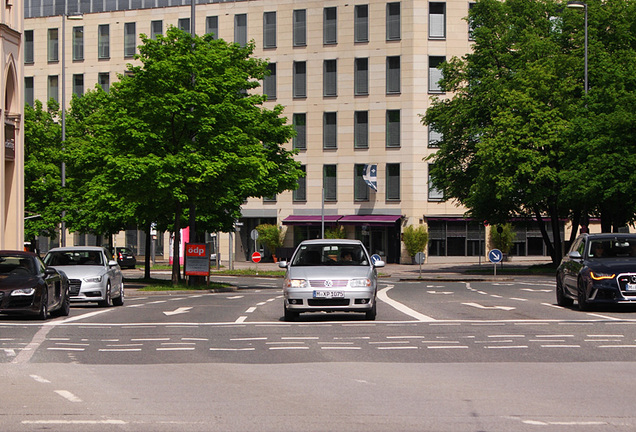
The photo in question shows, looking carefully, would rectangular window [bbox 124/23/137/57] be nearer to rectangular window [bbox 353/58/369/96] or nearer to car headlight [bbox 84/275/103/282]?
rectangular window [bbox 353/58/369/96]

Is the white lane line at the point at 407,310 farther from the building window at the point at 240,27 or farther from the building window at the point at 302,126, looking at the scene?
the building window at the point at 240,27

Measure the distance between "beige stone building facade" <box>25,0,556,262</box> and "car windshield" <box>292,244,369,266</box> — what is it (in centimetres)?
5651

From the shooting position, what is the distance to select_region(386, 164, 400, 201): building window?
79312mm

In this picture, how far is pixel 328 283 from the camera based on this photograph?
19.3 m

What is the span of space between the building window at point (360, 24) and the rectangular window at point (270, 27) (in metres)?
6.81

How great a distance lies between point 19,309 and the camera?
20.1 meters

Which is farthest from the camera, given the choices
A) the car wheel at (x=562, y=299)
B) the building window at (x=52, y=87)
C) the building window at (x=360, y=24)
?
the building window at (x=52, y=87)

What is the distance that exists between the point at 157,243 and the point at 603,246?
69.8 m

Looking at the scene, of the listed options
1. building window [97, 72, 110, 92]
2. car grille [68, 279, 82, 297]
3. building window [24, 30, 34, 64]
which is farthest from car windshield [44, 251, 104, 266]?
building window [24, 30, 34, 64]

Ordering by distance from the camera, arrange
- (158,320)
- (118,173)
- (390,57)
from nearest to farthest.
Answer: (158,320) → (118,173) → (390,57)

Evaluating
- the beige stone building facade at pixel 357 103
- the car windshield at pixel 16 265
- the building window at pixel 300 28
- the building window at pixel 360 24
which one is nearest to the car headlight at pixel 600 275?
the car windshield at pixel 16 265

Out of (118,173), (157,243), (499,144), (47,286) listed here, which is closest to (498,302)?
(47,286)

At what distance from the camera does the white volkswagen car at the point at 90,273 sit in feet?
85.8

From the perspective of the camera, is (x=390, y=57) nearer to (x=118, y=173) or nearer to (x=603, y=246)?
(x=118, y=173)
